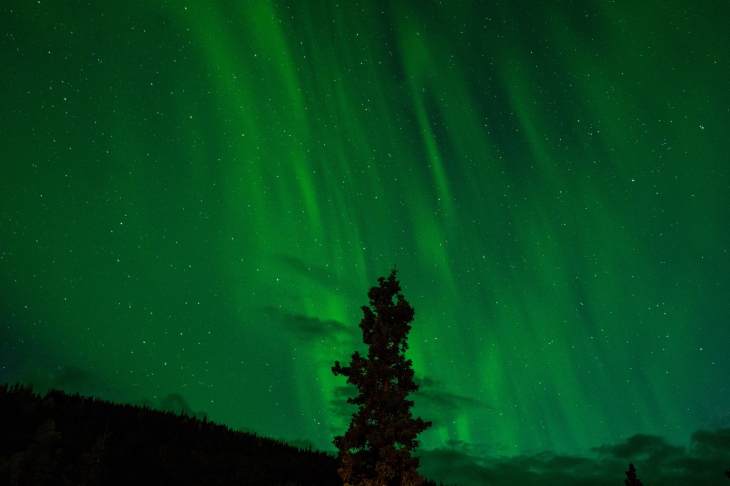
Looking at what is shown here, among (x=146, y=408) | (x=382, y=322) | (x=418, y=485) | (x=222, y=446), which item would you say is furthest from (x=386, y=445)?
(x=146, y=408)

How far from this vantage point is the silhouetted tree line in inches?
519

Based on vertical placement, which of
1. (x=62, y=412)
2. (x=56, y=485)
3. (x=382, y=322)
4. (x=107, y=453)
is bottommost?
(x=56, y=485)

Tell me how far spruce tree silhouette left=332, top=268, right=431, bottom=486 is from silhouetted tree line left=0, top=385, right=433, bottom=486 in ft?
13.6

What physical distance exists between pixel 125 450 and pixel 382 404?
9.92 metres

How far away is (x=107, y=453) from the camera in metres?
16.6

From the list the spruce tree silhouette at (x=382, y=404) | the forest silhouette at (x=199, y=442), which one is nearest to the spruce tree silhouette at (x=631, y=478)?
the forest silhouette at (x=199, y=442)

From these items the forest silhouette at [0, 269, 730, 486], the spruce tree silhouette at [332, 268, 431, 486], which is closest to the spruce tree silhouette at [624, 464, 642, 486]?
the forest silhouette at [0, 269, 730, 486]

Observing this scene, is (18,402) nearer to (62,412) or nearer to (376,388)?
(62,412)

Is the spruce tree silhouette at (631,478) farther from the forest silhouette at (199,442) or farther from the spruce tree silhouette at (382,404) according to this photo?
the spruce tree silhouette at (382,404)

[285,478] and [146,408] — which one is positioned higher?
[146,408]

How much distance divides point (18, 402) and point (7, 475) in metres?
7.59

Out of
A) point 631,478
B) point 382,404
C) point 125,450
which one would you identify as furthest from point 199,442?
point 631,478

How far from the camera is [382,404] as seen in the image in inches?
547

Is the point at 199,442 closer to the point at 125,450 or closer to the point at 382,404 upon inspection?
the point at 125,450
